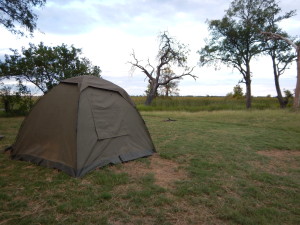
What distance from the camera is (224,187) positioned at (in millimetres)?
3725

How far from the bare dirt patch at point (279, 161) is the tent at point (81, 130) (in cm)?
284

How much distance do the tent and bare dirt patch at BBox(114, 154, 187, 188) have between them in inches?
11.6

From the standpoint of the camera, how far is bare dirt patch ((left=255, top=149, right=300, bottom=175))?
4801 mm

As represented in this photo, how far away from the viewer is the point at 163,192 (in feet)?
11.6

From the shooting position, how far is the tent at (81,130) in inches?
171

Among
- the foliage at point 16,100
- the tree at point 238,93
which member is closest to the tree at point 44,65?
the foliage at point 16,100

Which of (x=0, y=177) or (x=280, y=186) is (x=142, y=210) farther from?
(x=0, y=177)

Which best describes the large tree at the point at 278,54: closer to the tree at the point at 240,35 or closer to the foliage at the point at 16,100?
the tree at the point at 240,35

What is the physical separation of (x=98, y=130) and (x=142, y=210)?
2209mm

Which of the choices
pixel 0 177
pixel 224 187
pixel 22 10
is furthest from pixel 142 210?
pixel 22 10

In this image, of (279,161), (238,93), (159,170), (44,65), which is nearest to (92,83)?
(159,170)

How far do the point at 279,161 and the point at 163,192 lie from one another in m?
3.55

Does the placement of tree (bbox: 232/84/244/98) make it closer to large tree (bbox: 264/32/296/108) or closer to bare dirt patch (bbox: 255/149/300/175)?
large tree (bbox: 264/32/296/108)

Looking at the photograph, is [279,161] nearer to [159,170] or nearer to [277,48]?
[159,170]
